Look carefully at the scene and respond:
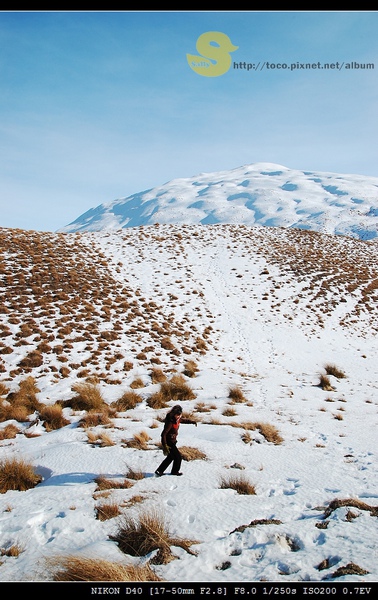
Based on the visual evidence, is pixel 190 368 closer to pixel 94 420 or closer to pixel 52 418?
pixel 94 420

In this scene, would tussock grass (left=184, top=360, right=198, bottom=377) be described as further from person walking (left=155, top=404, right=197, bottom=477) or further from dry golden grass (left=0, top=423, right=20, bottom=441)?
person walking (left=155, top=404, right=197, bottom=477)

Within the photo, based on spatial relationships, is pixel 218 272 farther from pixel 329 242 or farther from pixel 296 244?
pixel 329 242

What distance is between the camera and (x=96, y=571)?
345cm

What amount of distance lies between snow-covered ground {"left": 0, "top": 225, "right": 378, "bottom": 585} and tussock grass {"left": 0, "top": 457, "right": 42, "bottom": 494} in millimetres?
224

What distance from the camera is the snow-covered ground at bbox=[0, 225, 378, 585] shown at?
4344 mm

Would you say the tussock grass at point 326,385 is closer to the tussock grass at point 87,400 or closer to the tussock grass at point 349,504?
the tussock grass at point 87,400

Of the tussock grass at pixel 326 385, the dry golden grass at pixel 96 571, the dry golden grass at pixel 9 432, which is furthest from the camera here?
the tussock grass at pixel 326 385

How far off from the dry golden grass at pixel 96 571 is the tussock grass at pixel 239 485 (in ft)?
8.38

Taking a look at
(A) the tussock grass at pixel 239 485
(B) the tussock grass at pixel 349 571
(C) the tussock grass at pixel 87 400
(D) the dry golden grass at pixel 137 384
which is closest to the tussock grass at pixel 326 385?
(D) the dry golden grass at pixel 137 384

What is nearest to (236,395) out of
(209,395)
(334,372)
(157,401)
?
(209,395)

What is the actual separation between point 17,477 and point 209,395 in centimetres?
790

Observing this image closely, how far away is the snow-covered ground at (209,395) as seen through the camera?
4344 millimetres

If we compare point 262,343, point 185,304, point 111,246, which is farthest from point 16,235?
point 262,343

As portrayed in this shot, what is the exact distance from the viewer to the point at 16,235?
3030 centimetres
